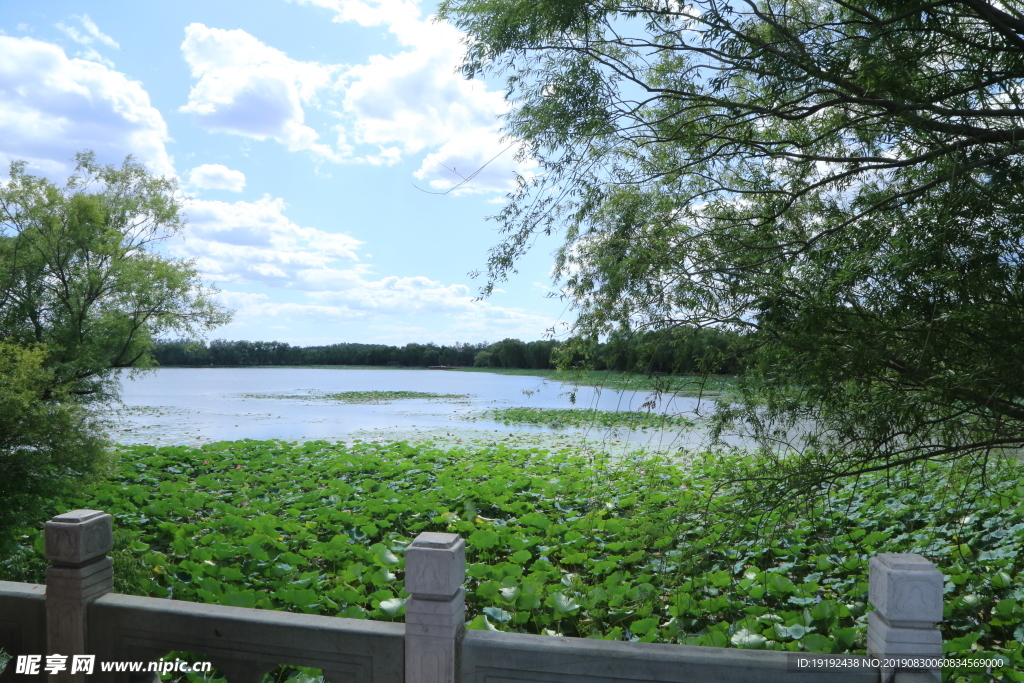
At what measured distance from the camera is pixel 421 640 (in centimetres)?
225

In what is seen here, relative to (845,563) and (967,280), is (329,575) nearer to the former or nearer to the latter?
(845,563)

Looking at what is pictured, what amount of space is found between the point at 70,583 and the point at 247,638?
849 millimetres

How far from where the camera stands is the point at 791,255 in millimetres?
3115

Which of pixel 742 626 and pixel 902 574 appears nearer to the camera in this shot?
pixel 902 574

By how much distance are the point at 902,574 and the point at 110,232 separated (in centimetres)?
1156

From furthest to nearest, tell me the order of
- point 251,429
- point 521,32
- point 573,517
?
point 251,429 < point 573,517 < point 521,32

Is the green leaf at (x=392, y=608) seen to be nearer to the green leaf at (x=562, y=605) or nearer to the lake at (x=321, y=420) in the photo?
the green leaf at (x=562, y=605)

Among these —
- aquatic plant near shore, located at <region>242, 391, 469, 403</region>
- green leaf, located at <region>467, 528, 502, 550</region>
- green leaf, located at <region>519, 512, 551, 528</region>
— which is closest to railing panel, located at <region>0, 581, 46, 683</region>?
green leaf, located at <region>467, 528, 502, 550</region>

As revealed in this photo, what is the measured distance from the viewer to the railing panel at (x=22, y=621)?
2758 mm

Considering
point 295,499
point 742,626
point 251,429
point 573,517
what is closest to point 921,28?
point 742,626

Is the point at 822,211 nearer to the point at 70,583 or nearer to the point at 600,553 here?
the point at 600,553

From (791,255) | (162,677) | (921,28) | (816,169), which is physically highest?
(921,28)

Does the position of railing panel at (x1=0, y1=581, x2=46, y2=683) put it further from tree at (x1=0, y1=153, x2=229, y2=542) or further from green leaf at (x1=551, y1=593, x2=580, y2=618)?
tree at (x1=0, y1=153, x2=229, y2=542)

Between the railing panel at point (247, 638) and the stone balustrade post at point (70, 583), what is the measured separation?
61 mm
